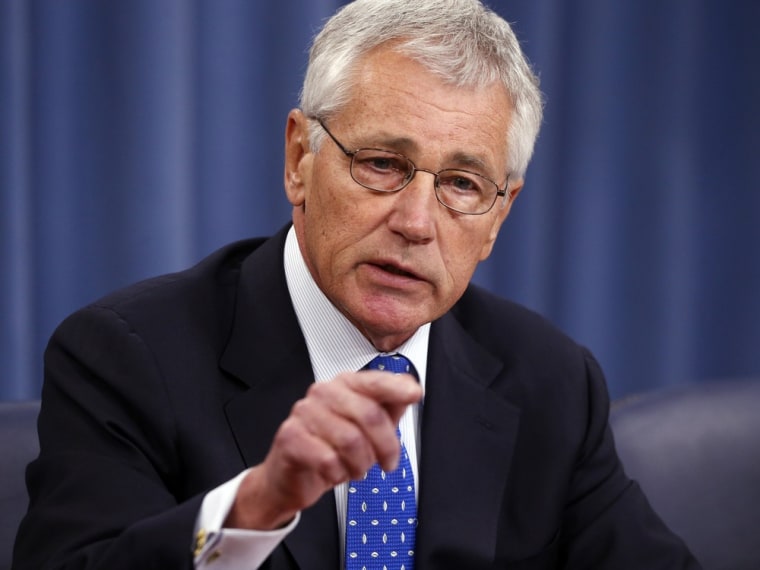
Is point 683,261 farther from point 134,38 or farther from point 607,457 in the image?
point 134,38

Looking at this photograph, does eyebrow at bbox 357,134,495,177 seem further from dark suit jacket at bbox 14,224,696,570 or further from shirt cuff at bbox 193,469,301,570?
shirt cuff at bbox 193,469,301,570

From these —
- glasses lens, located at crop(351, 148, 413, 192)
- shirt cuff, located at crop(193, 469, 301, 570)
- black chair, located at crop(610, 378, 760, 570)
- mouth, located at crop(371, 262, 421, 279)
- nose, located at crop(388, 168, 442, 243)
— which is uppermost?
glasses lens, located at crop(351, 148, 413, 192)

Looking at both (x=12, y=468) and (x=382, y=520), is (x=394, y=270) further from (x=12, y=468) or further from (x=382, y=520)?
(x=12, y=468)

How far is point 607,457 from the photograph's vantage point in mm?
1965

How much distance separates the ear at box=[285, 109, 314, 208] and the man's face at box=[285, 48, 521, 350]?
0.05m

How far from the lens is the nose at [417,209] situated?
1.62 m

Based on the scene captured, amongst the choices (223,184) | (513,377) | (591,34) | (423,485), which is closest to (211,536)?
(423,485)

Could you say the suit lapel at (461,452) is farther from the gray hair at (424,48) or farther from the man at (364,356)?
→ the gray hair at (424,48)

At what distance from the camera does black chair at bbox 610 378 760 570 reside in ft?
6.72

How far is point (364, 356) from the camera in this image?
5.77 feet

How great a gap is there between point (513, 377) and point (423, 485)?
0.33 m

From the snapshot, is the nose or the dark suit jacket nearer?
the dark suit jacket

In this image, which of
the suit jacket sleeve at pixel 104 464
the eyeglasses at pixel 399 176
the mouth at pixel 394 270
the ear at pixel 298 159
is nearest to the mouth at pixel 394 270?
the mouth at pixel 394 270

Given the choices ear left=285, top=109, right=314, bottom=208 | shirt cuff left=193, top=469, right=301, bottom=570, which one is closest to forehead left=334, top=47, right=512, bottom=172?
ear left=285, top=109, right=314, bottom=208
